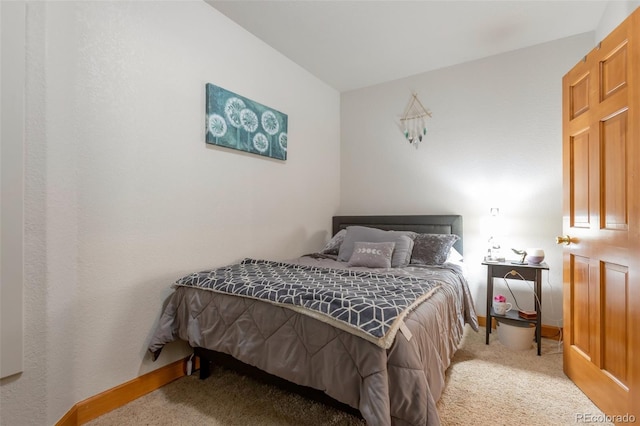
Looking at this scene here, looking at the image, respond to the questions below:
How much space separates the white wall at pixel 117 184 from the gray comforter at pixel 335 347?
285 mm

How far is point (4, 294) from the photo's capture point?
115 cm

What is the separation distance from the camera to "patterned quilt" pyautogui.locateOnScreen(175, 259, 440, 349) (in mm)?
1146

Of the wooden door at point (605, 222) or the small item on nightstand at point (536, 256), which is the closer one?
the wooden door at point (605, 222)

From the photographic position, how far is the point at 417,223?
3.06 metres

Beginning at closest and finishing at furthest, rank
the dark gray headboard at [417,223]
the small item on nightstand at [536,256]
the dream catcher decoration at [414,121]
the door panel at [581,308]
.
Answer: the door panel at [581,308] → the small item on nightstand at [536,256] → the dark gray headboard at [417,223] → the dream catcher decoration at [414,121]

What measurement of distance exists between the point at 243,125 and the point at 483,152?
236 centimetres

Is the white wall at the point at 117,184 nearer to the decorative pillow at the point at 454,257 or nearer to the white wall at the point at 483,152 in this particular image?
the white wall at the point at 483,152

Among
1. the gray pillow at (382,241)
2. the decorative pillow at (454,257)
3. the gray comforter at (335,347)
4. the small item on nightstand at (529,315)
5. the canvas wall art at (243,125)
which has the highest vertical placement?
the canvas wall art at (243,125)

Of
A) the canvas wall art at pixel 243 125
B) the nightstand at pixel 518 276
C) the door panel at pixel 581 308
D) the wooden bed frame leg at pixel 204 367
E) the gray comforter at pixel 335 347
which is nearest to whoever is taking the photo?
the gray comforter at pixel 335 347

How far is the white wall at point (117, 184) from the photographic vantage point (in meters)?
1.30

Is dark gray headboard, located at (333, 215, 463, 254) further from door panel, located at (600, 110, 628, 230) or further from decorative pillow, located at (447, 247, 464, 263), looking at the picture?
door panel, located at (600, 110, 628, 230)

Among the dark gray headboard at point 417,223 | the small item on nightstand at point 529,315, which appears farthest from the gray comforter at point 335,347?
the dark gray headboard at point 417,223

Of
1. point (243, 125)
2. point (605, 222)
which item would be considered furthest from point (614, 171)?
point (243, 125)

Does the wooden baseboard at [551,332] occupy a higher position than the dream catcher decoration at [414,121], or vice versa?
the dream catcher decoration at [414,121]
